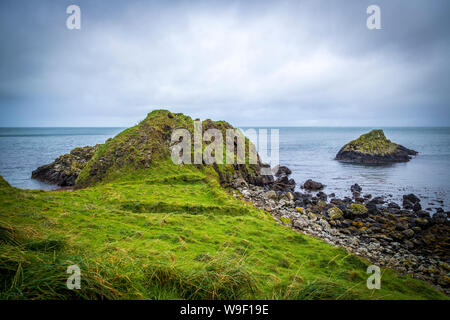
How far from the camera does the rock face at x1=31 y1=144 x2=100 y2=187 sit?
96.6 ft

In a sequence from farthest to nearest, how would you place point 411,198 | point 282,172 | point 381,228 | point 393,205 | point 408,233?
point 282,172
point 411,198
point 393,205
point 381,228
point 408,233

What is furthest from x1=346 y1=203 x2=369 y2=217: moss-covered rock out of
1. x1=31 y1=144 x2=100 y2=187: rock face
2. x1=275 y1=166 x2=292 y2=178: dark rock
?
x1=31 y1=144 x2=100 y2=187: rock face

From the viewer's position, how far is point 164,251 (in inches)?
299

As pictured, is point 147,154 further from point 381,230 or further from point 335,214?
point 381,230

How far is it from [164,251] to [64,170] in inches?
1251

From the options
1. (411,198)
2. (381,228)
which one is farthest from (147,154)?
(411,198)

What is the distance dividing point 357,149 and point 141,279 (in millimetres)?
63073

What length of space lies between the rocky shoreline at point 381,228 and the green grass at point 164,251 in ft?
12.0

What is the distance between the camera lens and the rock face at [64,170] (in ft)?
96.6

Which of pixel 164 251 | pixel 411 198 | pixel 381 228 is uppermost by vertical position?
pixel 164 251

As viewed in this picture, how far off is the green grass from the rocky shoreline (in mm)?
3646

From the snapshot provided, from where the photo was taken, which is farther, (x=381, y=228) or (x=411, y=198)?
(x=411, y=198)

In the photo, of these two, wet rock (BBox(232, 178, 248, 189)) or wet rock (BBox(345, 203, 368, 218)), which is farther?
wet rock (BBox(232, 178, 248, 189))

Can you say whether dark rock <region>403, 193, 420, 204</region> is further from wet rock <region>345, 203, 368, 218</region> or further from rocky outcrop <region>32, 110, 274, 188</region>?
rocky outcrop <region>32, 110, 274, 188</region>
